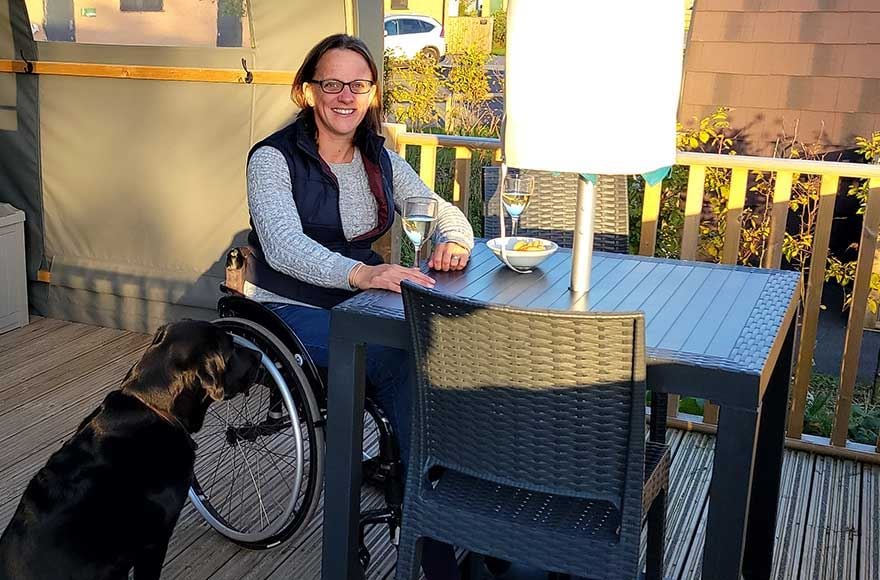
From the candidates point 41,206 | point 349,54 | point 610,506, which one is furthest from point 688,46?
point 610,506

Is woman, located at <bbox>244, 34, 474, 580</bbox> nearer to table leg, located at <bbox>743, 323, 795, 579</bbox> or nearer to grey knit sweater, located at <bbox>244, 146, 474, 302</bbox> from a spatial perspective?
grey knit sweater, located at <bbox>244, 146, 474, 302</bbox>

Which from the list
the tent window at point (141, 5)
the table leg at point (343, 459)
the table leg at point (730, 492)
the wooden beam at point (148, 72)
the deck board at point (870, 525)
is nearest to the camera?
the table leg at point (730, 492)

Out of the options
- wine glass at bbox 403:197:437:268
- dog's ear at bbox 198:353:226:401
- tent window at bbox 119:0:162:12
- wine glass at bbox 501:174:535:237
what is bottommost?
dog's ear at bbox 198:353:226:401

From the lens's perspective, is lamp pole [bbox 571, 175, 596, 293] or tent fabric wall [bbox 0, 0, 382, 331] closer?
lamp pole [bbox 571, 175, 596, 293]

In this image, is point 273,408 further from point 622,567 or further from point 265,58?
point 265,58

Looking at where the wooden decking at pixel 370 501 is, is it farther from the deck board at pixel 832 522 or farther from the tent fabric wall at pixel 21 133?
the tent fabric wall at pixel 21 133

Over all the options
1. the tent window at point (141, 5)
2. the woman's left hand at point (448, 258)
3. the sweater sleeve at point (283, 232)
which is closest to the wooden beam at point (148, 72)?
the tent window at point (141, 5)

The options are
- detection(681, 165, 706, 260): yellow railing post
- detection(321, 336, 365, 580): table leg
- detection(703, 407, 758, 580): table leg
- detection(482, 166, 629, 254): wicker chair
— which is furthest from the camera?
detection(681, 165, 706, 260): yellow railing post

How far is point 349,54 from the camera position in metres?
2.62

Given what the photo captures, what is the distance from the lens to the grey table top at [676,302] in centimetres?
166

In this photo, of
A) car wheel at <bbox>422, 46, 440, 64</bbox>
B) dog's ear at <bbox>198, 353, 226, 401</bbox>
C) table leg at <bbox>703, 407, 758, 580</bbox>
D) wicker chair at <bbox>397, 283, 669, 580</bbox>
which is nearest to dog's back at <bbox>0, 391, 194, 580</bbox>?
dog's ear at <bbox>198, 353, 226, 401</bbox>

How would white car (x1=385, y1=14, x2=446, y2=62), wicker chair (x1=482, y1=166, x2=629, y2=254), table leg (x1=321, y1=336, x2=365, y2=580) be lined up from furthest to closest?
white car (x1=385, y1=14, x2=446, y2=62) → wicker chair (x1=482, y1=166, x2=629, y2=254) → table leg (x1=321, y1=336, x2=365, y2=580)

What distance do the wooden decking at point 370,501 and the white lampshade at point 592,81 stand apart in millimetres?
1326

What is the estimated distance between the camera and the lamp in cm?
170
